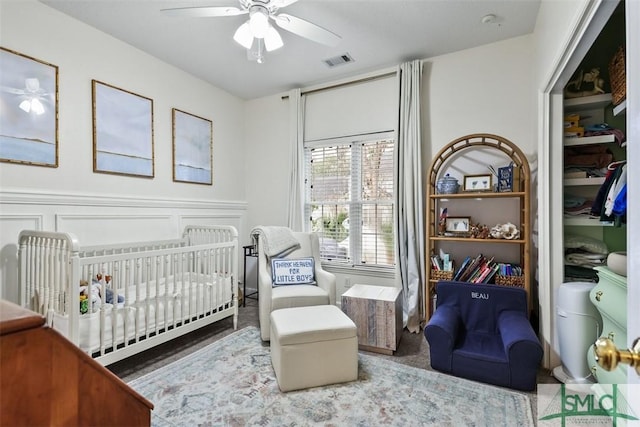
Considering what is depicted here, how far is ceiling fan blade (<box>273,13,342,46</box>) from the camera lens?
1.96 meters

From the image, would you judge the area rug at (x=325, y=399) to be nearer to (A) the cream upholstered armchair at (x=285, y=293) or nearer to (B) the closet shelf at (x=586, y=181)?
(A) the cream upholstered armchair at (x=285, y=293)

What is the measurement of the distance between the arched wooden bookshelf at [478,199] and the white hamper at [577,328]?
0.37 metres

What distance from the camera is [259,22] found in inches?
75.5

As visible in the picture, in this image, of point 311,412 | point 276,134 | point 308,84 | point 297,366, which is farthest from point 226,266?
point 308,84

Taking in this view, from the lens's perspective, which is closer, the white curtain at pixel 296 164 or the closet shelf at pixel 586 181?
the closet shelf at pixel 586 181

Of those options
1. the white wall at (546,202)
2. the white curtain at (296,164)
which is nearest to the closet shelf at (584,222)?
the white wall at (546,202)

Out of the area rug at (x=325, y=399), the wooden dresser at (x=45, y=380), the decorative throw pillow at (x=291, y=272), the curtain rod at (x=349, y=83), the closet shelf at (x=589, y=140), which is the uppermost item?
the curtain rod at (x=349, y=83)

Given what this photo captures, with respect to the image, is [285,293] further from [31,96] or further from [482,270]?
[31,96]

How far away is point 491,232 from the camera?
2.58m

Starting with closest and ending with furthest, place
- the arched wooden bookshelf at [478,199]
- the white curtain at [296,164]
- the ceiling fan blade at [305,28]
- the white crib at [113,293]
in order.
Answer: the white crib at [113,293]
the ceiling fan blade at [305,28]
the arched wooden bookshelf at [478,199]
the white curtain at [296,164]

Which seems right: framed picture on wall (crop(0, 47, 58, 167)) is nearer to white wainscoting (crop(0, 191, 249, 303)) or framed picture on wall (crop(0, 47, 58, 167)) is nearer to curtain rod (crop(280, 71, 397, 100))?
white wainscoting (crop(0, 191, 249, 303))

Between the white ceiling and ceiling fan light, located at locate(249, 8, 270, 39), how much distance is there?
46 centimetres

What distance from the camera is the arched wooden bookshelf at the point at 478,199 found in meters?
2.39

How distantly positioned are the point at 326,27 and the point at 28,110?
2.32 metres
